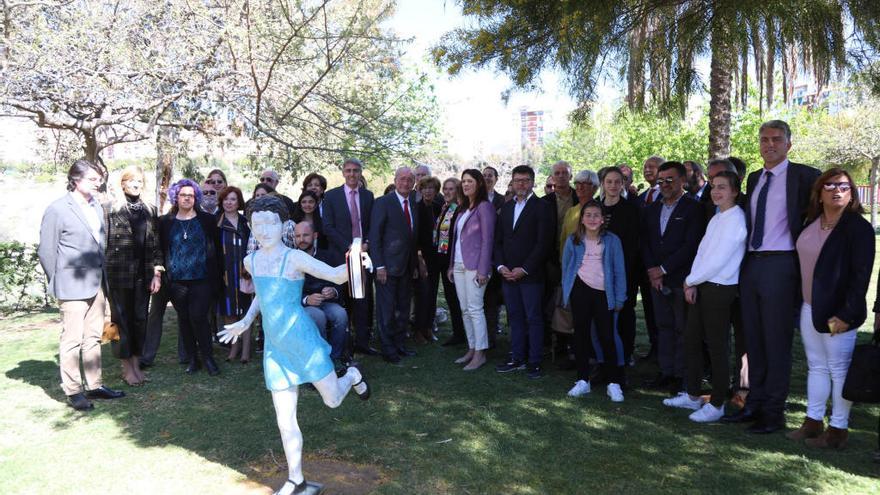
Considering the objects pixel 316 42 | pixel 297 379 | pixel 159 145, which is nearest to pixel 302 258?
pixel 297 379

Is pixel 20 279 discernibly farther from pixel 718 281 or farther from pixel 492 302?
pixel 718 281

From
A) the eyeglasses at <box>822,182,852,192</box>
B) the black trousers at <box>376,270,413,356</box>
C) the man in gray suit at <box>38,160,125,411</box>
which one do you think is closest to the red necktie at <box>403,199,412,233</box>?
the black trousers at <box>376,270,413,356</box>

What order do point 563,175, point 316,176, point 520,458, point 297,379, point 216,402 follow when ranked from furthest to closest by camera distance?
point 316,176
point 563,175
point 216,402
point 520,458
point 297,379

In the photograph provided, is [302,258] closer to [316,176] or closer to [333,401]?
[333,401]

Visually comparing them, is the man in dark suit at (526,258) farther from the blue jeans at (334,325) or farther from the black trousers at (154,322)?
the black trousers at (154,322)

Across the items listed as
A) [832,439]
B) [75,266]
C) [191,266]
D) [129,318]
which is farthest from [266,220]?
[832,439]

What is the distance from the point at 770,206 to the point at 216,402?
4818 mm

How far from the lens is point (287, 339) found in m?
3.78

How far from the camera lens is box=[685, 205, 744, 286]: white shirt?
465 cm

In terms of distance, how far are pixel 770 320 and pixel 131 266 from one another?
5.65 metres

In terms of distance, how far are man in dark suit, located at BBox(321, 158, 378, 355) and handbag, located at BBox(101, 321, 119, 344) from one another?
7.52 feet

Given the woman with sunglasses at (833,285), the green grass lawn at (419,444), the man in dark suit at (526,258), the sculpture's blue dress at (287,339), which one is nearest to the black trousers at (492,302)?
the man in dark suit at (526,258)

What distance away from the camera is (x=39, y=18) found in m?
7.92

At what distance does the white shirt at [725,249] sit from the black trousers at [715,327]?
0.08 metres
